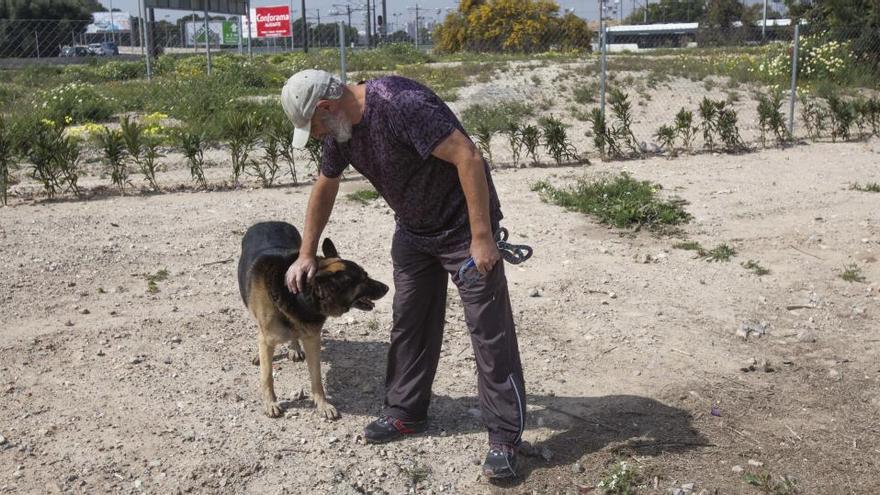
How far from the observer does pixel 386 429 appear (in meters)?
4.08

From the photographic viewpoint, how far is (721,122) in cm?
1169

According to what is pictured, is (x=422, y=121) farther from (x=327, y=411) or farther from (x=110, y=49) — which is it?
(x=110, y=49)

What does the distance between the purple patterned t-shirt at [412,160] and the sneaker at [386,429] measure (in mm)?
884

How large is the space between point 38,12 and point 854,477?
50.8m

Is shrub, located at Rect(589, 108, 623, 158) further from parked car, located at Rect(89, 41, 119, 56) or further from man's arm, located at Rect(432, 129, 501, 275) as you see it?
parked car, located at Rect(89, 41, 119, 56)

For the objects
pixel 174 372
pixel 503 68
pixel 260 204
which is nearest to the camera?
pixel 174 372

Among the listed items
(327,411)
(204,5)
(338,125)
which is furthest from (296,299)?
(204,5)

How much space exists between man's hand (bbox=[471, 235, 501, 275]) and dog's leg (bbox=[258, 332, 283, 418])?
1288 mm

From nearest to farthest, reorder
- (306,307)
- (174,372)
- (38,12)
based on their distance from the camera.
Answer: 1. (306,307)
2. (174,372)
3. (38,12)

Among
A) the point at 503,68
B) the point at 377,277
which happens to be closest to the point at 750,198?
the point at 377,277

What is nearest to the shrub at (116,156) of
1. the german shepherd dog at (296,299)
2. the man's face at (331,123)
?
the german shepherd dog at (296,299)

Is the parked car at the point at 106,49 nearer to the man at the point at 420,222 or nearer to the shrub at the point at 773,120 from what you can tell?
the shrub at the point at 773,120

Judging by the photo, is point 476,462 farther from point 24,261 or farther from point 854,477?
point 24,261

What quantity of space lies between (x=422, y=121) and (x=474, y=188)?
30 cm
